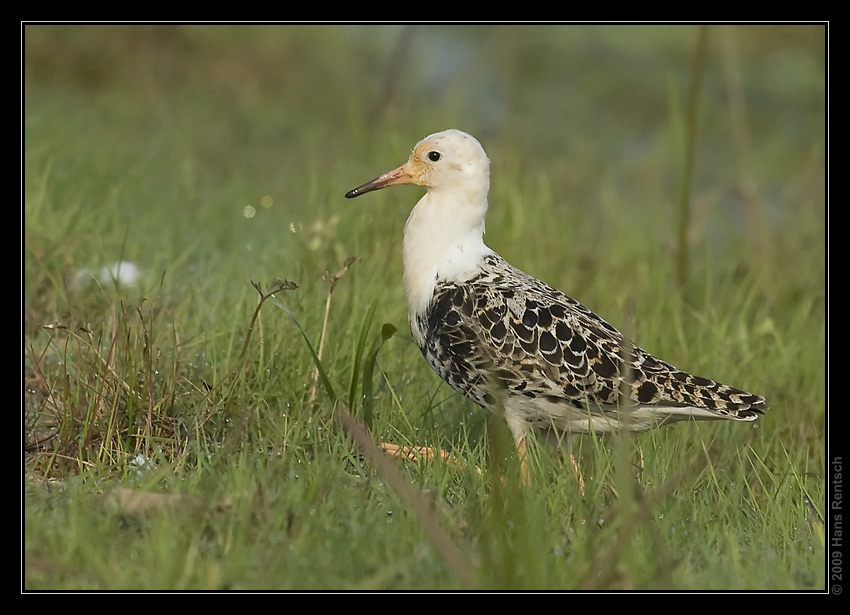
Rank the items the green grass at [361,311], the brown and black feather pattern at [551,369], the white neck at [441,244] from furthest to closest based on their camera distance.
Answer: the white neck at [441,244] < the brown and black feather pattern at [551,369] < the green grass at [361,311]

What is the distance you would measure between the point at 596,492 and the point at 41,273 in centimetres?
355

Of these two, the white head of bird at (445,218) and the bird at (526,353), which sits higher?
the white head of bird at (445,218)

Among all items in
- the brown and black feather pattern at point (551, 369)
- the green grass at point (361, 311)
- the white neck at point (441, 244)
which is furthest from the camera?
the white neck at point (441, 244)

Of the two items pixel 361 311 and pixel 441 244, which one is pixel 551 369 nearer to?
pixel 441 244

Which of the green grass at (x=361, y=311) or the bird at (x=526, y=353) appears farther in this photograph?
the bird at (x=526, y=353)

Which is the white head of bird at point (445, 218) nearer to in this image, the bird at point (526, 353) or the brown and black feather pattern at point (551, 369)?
the bird at point (526, 353)

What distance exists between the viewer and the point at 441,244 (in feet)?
16.9

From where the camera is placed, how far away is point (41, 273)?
20.2 ft

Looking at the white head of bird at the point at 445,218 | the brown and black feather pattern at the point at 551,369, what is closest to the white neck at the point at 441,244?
the white head of bird at the point at 445,218

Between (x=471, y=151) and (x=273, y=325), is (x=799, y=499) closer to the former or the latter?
(x=471, y=151)

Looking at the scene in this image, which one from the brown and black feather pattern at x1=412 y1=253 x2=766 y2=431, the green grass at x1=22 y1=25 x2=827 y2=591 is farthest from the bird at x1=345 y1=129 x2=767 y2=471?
the green grass at x1=22 y1=25 x2=827 y2=591

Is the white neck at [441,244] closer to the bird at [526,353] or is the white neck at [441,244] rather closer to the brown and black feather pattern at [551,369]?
the bird at [526,353]

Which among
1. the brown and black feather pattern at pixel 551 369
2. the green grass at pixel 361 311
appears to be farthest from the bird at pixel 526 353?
the green grass at pixel 361 311

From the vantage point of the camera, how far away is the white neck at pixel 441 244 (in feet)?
16.8
